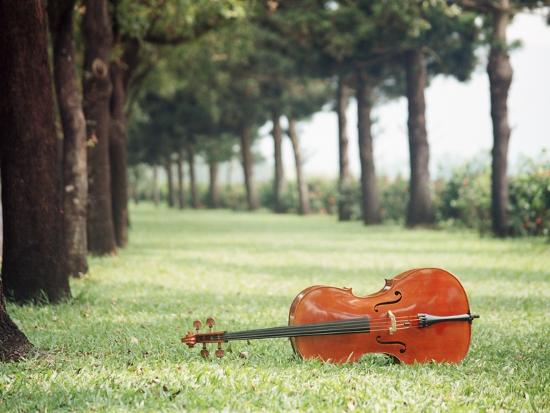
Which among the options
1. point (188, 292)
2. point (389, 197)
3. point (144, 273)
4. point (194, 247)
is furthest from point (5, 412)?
point (389, 197)

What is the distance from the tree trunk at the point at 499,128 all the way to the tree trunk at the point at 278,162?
2043 centimetres

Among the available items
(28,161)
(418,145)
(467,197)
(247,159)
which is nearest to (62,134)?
(28,161)

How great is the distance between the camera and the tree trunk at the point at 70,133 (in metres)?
11.1

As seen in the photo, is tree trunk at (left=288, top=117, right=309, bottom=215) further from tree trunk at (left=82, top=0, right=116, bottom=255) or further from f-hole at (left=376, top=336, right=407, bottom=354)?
f-hole at (left=376, top=336, right=407, bottom=354)

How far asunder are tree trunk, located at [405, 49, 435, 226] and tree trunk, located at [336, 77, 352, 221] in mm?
6798

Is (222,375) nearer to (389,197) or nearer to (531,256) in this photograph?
(531,256)

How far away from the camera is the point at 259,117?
4000 cm

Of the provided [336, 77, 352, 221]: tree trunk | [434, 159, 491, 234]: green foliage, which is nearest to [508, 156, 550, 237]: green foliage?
[434, 159, 491, 234]: green foliage

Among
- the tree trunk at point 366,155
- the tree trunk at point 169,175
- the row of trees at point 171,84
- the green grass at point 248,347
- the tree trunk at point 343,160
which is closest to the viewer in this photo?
the green grass at point 248,347

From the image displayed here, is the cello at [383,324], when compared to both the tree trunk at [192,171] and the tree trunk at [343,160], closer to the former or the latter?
the tree trunk at [343,160]

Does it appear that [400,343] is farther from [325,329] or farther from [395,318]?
[325,329]

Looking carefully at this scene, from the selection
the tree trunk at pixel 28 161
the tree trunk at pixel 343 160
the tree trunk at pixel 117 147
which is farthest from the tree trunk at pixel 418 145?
the tree trunk at pixel 28 161

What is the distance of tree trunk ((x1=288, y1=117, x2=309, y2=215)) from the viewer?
125 ft

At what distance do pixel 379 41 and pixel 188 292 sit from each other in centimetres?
1532
